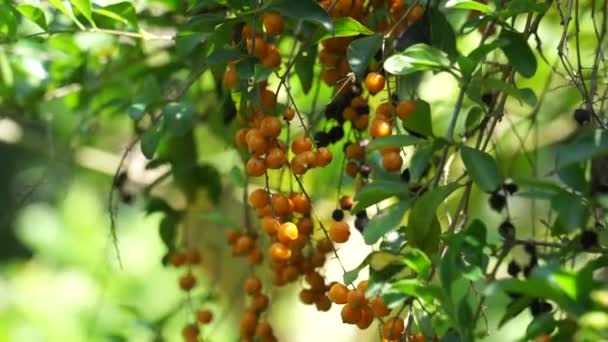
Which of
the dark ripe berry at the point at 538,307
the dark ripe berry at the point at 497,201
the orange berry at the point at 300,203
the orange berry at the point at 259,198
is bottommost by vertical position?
the dark ripe berry at the point at 497,201

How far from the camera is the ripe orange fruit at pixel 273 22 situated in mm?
1301

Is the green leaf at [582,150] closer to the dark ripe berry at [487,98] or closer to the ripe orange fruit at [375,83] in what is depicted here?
the ripe orange fruit at [375,83]

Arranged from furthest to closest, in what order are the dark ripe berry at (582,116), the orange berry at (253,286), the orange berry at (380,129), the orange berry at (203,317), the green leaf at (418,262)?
the orange berry at (203,317)
the orange berry at (253,286)
the dark ripe berry at (582,116)
the orange berry at (380,129)
the green leaf at (418,262)

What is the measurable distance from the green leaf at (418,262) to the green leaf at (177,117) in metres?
0.48

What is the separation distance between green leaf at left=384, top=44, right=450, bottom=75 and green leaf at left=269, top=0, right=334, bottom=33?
70 mm

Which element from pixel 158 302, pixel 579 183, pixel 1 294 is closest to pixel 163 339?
pixel 579 183

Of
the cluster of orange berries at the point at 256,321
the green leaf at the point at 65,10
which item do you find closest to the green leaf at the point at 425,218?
the cluster of orange berries at the point at 256,321

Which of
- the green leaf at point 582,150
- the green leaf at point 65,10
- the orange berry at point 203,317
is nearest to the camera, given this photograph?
the green leaf at point 582,150

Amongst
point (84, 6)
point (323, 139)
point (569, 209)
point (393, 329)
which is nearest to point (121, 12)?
point (84, 6)

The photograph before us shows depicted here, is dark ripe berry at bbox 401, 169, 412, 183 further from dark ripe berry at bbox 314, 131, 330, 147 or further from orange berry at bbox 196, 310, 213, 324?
orange berry at bbox 196, 310, 213, 324

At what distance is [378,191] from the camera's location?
1236mm

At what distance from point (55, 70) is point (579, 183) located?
3.66ft

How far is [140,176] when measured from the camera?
95.1 inches

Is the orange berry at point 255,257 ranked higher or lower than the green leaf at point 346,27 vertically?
lower
